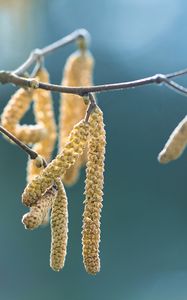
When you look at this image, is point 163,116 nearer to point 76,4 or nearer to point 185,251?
point 185,251

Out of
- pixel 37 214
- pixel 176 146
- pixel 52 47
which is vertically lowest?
pixel 37 214

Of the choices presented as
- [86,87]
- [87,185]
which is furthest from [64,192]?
[86,87]

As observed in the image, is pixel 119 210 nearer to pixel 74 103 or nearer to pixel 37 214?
pixel 74 103

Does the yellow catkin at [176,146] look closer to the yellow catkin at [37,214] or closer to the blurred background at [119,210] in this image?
the yellow catkin at [37,214]

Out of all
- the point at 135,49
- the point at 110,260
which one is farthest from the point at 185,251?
the point at 135,49

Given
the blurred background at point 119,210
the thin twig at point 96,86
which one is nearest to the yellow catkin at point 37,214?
the thin twig at point 96,86

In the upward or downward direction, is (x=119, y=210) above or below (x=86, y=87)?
above

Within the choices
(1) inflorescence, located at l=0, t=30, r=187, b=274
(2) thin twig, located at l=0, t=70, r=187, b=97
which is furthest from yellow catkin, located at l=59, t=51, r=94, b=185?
(2) thin twig, located at l=0, t=70, r=187, b=97
